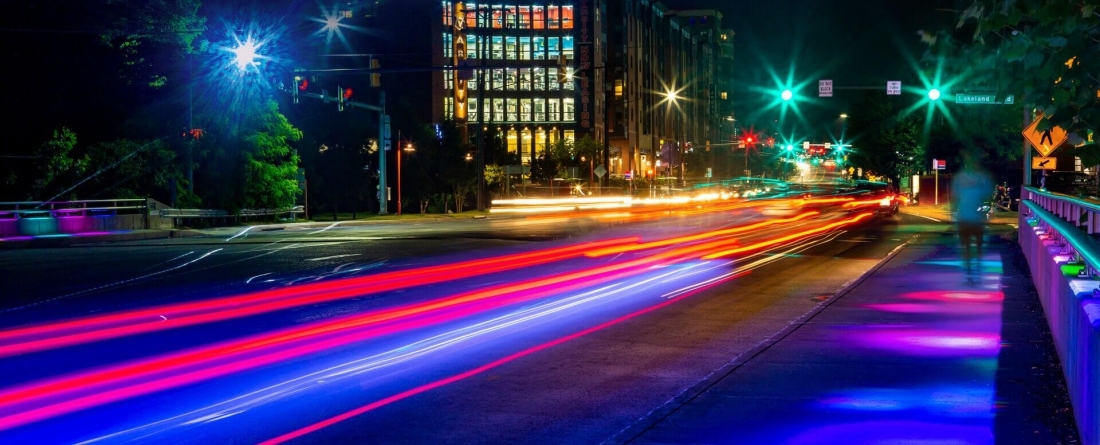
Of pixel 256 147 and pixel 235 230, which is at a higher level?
pixel 256 147

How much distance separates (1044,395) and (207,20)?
44.8 meters

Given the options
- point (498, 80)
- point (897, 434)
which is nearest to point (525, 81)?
point (498, 80)

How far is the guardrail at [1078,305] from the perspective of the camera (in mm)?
6758

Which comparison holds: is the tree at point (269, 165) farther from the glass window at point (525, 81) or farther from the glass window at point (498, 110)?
the glass window at point (525, 81)

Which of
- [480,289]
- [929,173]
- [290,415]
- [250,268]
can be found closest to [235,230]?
[250,268]

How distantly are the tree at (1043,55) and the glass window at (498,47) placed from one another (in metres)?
107

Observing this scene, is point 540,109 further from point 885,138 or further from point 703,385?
point 703,385

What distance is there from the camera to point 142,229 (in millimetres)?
40219

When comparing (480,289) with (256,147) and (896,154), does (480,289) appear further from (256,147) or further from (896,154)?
(896,154)

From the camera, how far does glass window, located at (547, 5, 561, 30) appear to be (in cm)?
11638

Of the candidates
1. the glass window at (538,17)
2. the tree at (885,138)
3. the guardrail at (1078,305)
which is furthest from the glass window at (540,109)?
the guardrail at (1078,305)

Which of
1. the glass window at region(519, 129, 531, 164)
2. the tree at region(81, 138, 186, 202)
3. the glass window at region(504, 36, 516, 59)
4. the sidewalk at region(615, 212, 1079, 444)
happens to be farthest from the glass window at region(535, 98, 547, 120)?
the sidewalk at region(615, 212, 1079, 444)

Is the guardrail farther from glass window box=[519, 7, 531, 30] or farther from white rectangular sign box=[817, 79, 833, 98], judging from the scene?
glass window box=[519, 7, 531, 30]

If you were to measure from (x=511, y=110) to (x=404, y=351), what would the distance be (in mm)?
107098
